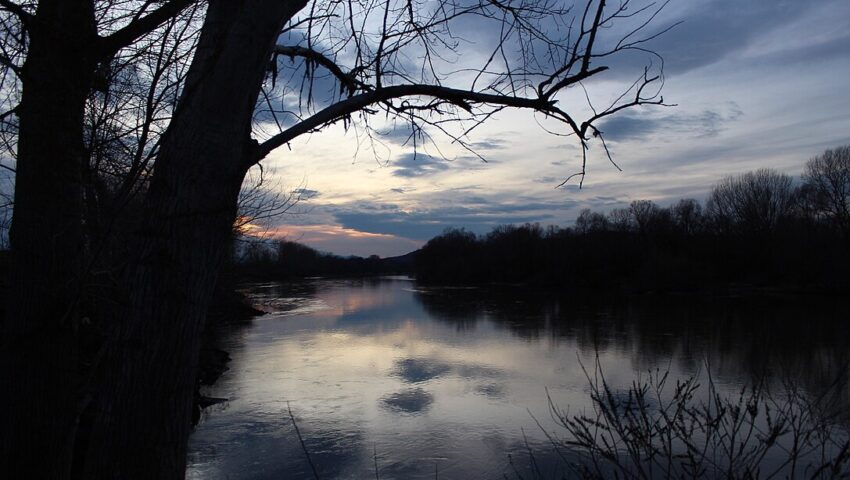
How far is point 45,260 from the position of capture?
7.05 ft

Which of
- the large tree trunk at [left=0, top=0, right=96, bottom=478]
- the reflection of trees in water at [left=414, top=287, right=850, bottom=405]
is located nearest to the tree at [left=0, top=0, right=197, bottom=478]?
the large tree trunk at [left=0, top=0, right=96, bottom=478]

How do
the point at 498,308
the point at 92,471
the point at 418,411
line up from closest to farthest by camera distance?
the point at 92,471 < the point at 418,411 < the point at 498,308

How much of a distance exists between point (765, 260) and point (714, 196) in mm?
13524

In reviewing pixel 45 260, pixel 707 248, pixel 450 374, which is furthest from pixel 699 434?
pixel 707 248

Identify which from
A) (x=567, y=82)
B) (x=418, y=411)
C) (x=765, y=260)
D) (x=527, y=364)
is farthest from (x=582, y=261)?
(x=567, y=82)

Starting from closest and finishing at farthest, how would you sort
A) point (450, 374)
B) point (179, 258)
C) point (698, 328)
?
1. point (179, 258)
2. point (450, 374)
3. point (698, 328)

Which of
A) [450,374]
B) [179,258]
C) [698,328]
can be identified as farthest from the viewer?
[698,328]

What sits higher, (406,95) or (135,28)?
(135,28)

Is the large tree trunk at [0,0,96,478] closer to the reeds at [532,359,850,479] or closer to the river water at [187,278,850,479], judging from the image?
the river water at [187,278,850,479]

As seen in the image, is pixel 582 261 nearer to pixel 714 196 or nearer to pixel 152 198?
pixel 714 196

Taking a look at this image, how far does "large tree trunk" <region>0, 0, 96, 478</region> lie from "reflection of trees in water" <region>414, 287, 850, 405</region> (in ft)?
24.4

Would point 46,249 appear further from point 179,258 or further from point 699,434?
point 699,434

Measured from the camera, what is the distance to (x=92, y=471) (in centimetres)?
147

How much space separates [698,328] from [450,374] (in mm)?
11112
